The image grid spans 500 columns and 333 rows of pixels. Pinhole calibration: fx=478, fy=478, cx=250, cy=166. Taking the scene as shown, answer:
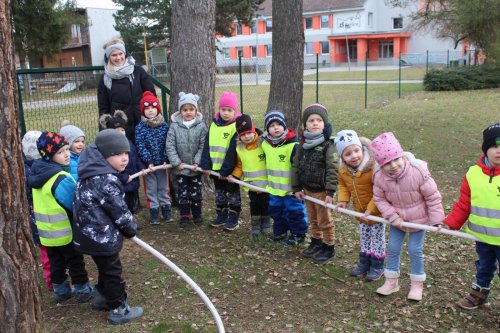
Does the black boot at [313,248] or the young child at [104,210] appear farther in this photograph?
the black boot at [313,248]

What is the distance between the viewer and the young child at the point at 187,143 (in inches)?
228

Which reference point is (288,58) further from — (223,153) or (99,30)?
(99,30)

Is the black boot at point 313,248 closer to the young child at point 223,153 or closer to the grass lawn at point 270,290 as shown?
the grass lawn at point 270,290

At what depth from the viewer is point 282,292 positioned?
14.6 feet

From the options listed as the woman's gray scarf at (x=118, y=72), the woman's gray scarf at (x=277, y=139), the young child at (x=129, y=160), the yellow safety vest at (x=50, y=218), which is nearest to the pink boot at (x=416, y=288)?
the woman's gray scarf at (x=277, y=139)

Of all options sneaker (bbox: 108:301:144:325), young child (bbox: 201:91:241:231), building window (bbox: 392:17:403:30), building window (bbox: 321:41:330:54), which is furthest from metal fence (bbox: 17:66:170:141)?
building window (bbox: 392:17:403:30)

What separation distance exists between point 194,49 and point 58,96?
9.26 ft

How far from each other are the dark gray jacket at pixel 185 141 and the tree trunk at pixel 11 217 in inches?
115

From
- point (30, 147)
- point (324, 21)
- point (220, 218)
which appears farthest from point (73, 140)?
point (324, 21)

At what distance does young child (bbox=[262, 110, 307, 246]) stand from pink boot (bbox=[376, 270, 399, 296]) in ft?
4.19

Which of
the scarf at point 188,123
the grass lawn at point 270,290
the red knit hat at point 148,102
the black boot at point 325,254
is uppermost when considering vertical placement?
the red knit hat at point 148,102

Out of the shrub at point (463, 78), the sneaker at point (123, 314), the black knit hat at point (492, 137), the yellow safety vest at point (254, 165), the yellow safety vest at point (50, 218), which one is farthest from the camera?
the shrub at point (463, 78)

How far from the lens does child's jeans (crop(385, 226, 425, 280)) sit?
13.5 feet

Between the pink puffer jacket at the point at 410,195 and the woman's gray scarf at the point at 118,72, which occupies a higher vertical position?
the woman's gray scarf at the point at 118,72
